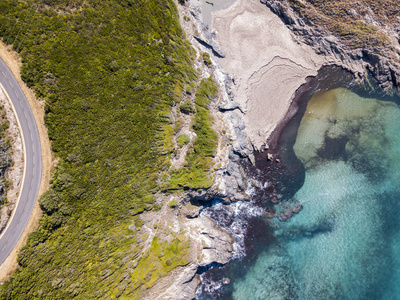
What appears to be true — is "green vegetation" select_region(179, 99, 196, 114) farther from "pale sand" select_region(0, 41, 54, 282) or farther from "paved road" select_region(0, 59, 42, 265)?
"paved road" select_region(0, 59, 42, 265)

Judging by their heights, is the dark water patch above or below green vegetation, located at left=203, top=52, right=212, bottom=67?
below

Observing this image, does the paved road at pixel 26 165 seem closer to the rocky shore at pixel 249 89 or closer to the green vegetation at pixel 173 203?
the green vegetation at pixel 173 203

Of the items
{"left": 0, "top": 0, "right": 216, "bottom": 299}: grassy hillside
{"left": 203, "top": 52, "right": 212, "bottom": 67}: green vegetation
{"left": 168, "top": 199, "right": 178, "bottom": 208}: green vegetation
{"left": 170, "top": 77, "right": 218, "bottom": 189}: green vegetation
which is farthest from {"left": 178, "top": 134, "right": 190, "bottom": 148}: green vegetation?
{"left": 203, "top": 52, "right": 212, "bottom": 67}: green vegetation

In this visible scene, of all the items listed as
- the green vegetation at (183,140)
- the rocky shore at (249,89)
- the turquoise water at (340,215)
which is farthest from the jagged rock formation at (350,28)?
the green vegetation at (183,140)

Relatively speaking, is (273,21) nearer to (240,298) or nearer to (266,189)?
(266,189)

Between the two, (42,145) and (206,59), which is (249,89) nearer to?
(206,59)

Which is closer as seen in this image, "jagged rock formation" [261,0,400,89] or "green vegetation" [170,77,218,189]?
"green vegetation" [170,77,218,189]

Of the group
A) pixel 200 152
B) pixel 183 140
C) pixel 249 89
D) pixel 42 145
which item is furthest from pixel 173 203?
pixel 249 89
